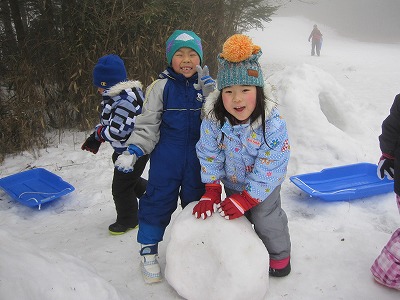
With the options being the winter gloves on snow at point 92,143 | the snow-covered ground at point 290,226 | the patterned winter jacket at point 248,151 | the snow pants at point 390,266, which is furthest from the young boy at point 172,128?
the snow pants at point 390,266

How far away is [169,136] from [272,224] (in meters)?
0.82

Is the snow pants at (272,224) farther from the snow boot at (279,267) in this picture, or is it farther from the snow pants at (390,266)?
the snow pants at (390,266)

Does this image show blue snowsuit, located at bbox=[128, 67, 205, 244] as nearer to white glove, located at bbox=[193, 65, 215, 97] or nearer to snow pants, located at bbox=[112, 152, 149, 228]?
white glove, located at bbox=[193, 65, 215, 97]

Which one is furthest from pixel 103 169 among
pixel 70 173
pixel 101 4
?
pixel 101 4

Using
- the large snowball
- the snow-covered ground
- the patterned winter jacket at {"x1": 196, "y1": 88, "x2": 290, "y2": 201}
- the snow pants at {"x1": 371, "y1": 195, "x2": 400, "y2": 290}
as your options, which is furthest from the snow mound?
the snow pants at {"x1": 371, "y1": 195, "x2": 400, "y2": 290}

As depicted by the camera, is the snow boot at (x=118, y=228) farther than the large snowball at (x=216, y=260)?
Yes

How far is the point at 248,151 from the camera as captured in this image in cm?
192

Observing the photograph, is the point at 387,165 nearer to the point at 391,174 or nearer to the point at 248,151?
the point at 391,174

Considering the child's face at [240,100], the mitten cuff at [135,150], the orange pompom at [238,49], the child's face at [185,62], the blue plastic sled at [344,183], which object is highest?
the orange pompom at [238,49]

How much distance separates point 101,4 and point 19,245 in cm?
384

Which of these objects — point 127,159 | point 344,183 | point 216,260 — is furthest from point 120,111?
point 344,183

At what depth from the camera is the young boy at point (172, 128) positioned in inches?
82.4

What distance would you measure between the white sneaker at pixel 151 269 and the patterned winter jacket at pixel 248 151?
64cm

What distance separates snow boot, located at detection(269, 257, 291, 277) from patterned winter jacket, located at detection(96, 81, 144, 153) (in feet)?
4.21
